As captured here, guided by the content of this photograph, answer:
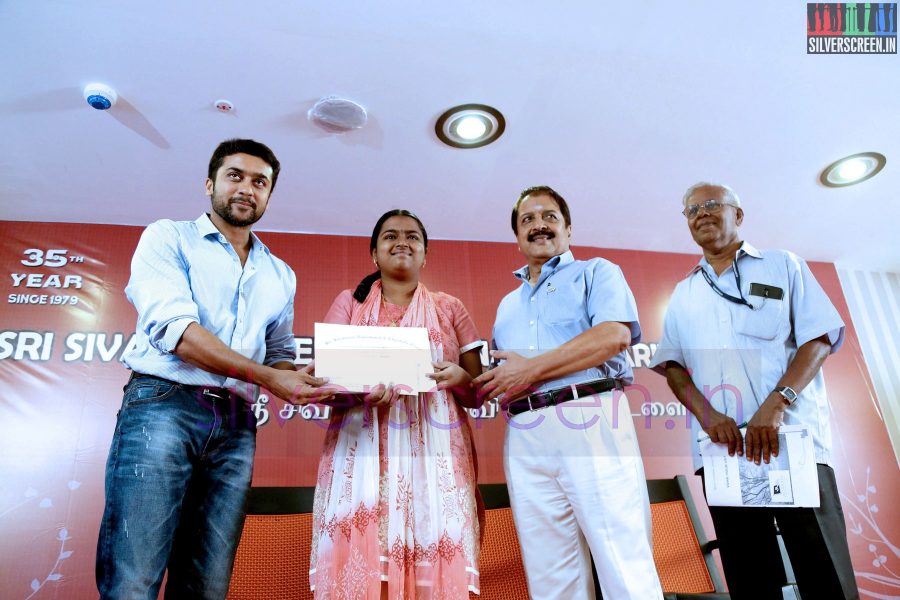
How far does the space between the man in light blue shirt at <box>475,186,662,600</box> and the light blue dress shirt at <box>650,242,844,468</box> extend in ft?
1.00

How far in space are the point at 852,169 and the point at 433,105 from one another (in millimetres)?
2545

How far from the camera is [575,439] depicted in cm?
166

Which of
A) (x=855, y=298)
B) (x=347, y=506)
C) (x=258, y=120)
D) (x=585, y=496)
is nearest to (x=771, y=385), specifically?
(x=585, y=496)

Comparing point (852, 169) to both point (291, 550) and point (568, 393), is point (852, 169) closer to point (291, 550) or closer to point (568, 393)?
point (568, 393)

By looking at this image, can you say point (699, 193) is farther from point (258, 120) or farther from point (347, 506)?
point (258, 120)

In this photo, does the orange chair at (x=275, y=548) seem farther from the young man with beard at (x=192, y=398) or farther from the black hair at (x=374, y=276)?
the black hair at (x=374, y=276)

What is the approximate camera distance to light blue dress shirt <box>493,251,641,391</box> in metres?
1.82

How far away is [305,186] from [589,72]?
1642mm

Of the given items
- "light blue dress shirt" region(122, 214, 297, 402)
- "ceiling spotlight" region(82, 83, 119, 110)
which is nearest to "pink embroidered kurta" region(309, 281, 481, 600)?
"light blue dress shirt" region(122, 214, 297, 402)

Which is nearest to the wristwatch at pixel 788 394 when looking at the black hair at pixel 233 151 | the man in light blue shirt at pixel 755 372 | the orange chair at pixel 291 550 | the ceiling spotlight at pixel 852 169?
the man in light blue shirt at pixel 755 372

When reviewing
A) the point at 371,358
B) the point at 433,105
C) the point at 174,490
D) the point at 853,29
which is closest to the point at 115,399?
the point at 174,490

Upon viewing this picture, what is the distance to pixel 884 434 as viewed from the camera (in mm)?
4117

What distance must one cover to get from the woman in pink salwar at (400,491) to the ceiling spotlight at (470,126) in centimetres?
127

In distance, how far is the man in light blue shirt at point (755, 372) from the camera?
1639 millimetres
